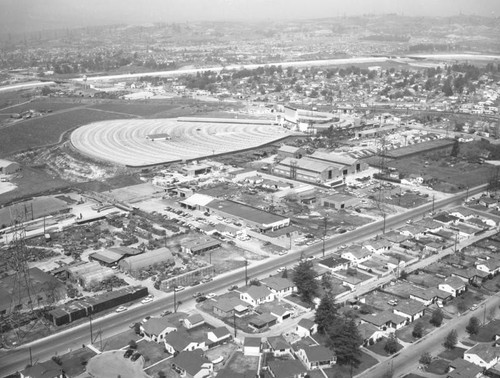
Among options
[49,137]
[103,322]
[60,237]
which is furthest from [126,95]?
[103,322]

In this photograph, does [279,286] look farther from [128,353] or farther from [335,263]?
[128,353]

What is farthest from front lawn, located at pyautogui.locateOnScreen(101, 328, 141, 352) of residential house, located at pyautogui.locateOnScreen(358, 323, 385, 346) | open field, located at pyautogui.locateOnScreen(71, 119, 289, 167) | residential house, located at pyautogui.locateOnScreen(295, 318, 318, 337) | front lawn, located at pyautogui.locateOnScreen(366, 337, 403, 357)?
open field, located at pyautogui.locateOnScreen(71, 119, 289, 167)

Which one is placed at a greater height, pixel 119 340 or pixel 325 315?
pixel 325 315

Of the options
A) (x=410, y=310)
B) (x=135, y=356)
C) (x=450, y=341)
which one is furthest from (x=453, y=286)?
(x=135, y=356)

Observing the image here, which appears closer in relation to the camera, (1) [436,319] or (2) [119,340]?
(2) [119,340]

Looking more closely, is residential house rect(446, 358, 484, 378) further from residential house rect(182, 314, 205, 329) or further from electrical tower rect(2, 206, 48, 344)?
electrical tower rect(2, 206, 48, 344)

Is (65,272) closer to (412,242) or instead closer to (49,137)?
(412,242)

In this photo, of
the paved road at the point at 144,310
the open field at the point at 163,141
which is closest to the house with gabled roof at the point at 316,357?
the paved road at the point at 144,310
